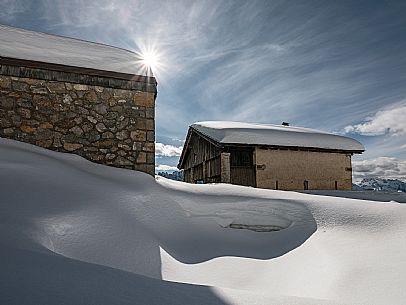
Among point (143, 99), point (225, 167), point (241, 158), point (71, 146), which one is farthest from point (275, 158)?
point (71, 146)

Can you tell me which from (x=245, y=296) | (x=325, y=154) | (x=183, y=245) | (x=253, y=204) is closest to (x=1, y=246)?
(x=245, y=296)

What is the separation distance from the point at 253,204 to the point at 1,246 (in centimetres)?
324

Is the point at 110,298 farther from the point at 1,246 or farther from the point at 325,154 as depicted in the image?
the point at 325,154

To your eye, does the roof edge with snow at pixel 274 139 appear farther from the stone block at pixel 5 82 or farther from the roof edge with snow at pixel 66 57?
the stone block at pixel 5 82

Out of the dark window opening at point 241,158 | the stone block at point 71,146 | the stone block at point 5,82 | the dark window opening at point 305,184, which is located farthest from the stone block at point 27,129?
the dark window opening at point 305,184

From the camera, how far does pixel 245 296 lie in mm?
1709

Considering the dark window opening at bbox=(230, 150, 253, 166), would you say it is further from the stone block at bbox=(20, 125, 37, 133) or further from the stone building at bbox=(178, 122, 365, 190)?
the stone block at bbox=(20, 125, 37, 133)

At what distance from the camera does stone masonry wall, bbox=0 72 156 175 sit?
4.98 m

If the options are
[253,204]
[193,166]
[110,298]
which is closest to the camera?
[110,298]

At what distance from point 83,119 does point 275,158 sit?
8602 mm

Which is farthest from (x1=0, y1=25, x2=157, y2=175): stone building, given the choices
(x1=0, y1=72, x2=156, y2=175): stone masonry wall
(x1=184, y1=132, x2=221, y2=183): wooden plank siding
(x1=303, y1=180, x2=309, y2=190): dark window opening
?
(x1=303, y1=180, x2=309, y2=190): dark window opening

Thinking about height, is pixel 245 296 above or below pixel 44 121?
below

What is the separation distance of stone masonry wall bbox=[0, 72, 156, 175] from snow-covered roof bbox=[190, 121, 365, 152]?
5919mm

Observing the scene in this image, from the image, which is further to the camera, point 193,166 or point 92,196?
point 193,166
